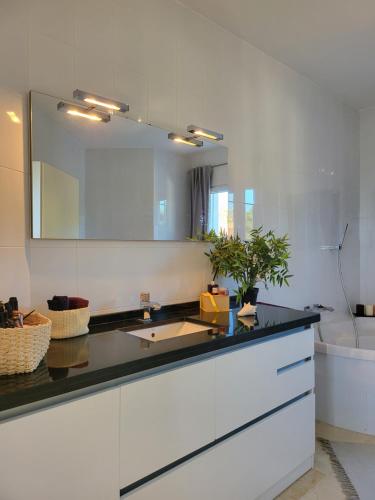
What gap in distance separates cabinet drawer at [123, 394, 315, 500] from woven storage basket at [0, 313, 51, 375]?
558mm

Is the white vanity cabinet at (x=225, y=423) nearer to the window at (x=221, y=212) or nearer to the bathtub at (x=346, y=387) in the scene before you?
the bathtub at (x=346, y=387)

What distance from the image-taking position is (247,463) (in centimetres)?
159

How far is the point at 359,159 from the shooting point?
12.6ft

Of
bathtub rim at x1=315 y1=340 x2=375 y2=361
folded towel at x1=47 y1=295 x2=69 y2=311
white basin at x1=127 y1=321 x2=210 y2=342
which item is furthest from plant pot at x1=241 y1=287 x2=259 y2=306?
folded towel at x1=47 y1=295 x2=69 y2=311

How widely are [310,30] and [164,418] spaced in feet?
8.34

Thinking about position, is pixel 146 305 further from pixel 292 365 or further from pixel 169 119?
pixel 169 119

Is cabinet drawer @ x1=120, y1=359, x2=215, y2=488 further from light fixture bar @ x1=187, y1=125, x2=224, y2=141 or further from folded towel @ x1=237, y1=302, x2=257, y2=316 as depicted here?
light fixture bar @ x1=187, y1=125, x2=224, y2=141

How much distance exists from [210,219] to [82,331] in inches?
43.4

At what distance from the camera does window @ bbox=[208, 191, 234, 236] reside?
2.28m

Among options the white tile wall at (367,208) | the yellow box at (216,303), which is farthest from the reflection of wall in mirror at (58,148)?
the white tile wall at (367,208)

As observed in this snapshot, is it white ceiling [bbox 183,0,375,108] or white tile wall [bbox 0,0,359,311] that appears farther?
white ceiling [bbox 183,0,375,108]

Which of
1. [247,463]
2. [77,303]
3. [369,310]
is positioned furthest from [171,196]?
[369,310]

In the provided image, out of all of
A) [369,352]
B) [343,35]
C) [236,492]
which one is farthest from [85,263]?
[343,35]

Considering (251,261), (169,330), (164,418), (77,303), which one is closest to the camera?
(164,418)
